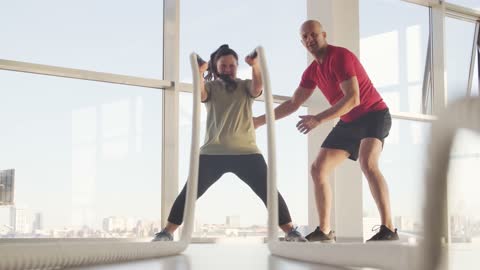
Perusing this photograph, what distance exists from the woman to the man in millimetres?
144

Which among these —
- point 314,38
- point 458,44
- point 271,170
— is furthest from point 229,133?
point 458,44

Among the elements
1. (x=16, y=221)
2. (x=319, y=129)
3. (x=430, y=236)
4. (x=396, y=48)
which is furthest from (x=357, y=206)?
(x=430, y=236)

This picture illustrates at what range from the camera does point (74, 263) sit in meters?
1.75

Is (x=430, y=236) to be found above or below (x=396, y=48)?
below

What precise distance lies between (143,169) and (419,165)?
4.02m

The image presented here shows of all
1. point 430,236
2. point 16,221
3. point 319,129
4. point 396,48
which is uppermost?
point 396,48

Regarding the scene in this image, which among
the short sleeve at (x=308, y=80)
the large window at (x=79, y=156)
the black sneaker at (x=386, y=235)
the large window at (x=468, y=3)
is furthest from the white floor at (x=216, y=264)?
the large window at (x=468, y=3)

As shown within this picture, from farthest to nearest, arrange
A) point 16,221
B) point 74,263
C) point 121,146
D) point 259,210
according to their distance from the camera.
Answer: point 259,210, point 121,146, point 16,221, point 74,263

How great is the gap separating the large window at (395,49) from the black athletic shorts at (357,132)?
210 centimetres

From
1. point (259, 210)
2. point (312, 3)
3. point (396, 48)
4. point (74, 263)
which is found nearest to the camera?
point (74, 263)

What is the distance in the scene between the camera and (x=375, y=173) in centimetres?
349

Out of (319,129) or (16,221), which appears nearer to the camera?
(16,221)

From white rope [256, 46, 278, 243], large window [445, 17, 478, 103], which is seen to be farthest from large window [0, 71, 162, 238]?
large window [445, 17, 478, 103]

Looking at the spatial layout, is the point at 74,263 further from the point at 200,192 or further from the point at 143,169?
the point at 143,169
